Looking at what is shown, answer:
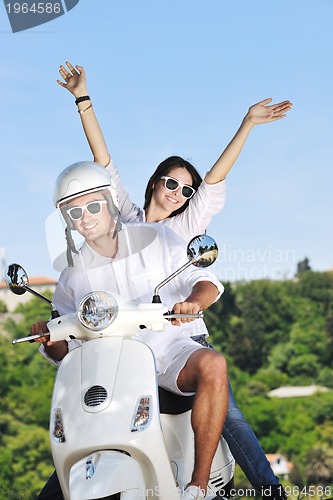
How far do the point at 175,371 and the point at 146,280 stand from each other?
34cm

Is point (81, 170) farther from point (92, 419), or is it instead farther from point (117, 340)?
point (92, 419)

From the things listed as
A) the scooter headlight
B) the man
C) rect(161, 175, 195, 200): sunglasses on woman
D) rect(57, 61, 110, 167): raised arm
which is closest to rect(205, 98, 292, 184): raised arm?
rect(161, 175, 195, 200): sunglasses on woman

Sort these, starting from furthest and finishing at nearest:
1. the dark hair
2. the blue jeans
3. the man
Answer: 1. the dark hair
2. the blue jeans
3. the man

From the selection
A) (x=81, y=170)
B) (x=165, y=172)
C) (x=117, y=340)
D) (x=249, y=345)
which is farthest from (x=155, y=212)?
(x=249, y=345)

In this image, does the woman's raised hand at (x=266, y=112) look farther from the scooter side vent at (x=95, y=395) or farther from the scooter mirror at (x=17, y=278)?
the scooter side vent at (x=95, y=395)

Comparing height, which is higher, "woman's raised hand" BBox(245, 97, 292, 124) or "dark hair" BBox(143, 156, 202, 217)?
"woman's raised hand" BBox(245, 97, 292, 124)

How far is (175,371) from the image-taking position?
10.2ft

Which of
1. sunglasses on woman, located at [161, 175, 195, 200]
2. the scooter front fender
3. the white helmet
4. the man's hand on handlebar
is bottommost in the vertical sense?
the scooter front fender

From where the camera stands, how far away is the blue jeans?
3490mm

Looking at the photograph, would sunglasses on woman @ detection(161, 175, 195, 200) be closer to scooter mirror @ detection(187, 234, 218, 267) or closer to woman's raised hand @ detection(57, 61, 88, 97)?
woman's raised hand @ detection(57, 61, 88, 97)

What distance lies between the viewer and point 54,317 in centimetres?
315

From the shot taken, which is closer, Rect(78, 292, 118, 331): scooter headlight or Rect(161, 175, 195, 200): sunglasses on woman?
Rect(78, 292, 118, 331): scooter headlight

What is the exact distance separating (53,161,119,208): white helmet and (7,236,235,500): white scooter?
Answer: 16.5 inches

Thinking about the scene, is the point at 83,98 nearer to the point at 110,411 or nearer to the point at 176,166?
the point at 176,166
